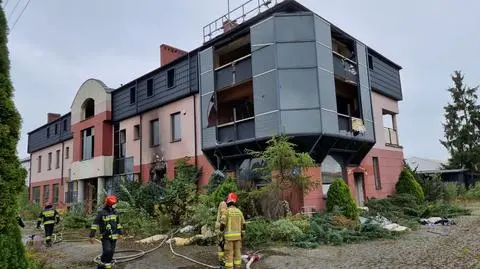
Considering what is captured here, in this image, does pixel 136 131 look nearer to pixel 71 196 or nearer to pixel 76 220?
pixel 76 220

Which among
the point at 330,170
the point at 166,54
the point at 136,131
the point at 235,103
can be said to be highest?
the point at 166,54

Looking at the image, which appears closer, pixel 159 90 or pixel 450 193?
pixel 450 193

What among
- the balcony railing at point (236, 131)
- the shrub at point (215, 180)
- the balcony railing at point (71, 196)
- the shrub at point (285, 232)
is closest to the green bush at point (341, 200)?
the shrub at point (285, 232)

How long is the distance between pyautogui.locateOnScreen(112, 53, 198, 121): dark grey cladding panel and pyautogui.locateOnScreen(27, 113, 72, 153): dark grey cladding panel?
9.20 m

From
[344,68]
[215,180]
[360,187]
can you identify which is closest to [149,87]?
[215,180]

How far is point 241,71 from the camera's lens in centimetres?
1798

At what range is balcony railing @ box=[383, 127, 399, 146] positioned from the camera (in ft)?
74.0

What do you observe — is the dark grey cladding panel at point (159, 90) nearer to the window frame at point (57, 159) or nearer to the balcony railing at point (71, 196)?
the balcony railing at point (71, 196)

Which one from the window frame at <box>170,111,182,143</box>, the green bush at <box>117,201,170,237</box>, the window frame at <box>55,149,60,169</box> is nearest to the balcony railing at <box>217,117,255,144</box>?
the window frame at <box>170,111,182,143</box>

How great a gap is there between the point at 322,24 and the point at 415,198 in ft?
29.7

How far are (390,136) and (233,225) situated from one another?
16512 mm

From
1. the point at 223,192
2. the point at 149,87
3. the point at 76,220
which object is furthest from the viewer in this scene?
the point at 149,87

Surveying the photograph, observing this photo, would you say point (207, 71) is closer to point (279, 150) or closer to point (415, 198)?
point (279, 150)

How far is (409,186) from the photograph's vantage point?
2005 cm
